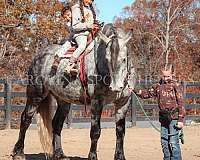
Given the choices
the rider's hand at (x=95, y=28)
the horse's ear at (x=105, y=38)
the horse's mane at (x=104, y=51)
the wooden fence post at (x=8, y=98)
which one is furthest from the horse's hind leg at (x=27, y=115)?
the wooden fence post at (x=8, y=98)

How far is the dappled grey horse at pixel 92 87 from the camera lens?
610cm

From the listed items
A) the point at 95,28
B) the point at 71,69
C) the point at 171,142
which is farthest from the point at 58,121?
the point at 171,142

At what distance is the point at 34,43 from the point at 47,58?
56.9 ft

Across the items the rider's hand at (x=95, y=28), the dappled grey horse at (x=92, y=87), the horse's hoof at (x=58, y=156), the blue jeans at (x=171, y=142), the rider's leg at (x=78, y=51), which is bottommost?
the horse's hoof at (x=58, y=156)

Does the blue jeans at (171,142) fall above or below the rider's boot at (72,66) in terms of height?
below

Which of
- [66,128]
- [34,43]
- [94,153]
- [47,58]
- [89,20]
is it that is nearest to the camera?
[94,153]

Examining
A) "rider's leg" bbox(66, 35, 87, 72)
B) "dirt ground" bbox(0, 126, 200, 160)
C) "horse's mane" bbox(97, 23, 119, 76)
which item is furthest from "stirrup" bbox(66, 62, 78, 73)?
"dirt ground" bbox(0, 126, 200, 160)

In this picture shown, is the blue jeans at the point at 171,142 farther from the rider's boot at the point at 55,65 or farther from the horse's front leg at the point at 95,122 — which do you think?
the rider's boot at the point at 55,65

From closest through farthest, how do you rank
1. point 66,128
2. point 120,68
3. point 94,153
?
1. point 120,68
2. point 94,153
3. point 66,128

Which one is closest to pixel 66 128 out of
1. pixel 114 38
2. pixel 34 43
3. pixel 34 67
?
pixel 34 67

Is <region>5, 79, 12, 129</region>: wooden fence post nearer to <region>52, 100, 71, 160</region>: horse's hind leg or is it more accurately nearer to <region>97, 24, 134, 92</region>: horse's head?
<region>52, 100, 71, 160</region>: horse's hind leg

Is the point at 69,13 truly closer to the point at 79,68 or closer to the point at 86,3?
the point at 86,3

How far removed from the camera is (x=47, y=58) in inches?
303

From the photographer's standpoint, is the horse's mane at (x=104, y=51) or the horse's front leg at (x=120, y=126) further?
the horse's front leg at (x=120, y=126)
